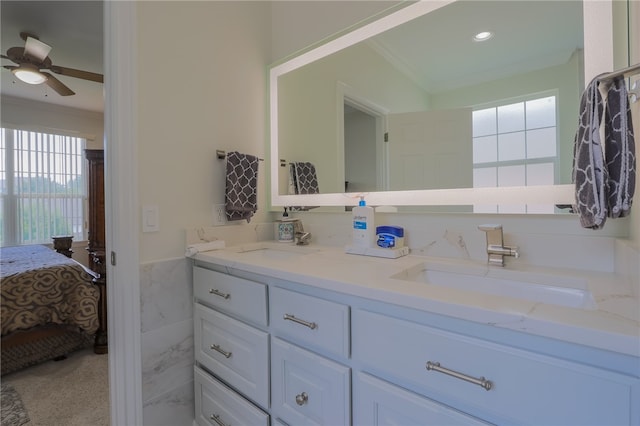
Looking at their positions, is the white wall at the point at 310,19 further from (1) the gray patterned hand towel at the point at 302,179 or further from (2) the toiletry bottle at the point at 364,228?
(2) the toiletry bottle at the point at 364,228

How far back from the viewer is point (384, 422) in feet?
2.47

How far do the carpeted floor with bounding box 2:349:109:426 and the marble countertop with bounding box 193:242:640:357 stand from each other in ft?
4.00

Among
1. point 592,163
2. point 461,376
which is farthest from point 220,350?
point 592,163

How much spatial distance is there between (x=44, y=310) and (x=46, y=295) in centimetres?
10

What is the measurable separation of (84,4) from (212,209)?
70.6 inches

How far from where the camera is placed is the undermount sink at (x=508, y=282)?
82 cm

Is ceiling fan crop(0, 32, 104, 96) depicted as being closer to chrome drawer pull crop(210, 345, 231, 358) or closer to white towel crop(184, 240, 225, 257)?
white towel crop(184, 240, 225, 257)

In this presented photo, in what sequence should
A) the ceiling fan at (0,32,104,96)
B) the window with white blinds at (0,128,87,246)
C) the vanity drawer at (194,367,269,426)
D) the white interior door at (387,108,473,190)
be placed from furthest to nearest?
the window with white blinds at (0,128,87,246)
the ceiling fan at (0,32,104,96)
the white interior door at (387,108,473,190)
the vanity drawer at (194,367,269,426)

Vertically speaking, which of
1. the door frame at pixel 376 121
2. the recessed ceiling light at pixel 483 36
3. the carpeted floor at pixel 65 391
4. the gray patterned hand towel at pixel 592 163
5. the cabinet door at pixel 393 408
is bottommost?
the carpeted floor at pixel 65 391

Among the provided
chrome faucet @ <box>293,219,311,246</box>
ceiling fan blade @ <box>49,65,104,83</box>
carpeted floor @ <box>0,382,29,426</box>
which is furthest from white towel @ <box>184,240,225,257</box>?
ceiling fan blade @ <box>49,65,104,83</box>

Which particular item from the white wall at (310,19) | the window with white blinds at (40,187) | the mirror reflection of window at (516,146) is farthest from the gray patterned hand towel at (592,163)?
the window with white blinds at (40,187)

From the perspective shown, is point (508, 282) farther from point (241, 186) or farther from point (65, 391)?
point (65, 391)

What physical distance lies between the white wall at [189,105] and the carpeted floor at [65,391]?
1137mm

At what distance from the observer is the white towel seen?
134 cm
